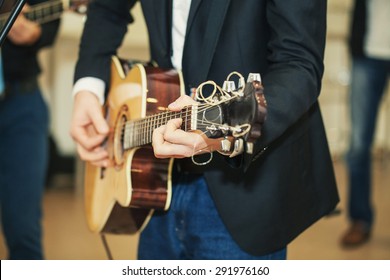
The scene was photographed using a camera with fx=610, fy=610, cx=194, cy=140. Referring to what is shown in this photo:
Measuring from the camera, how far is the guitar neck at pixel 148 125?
1.03 metres

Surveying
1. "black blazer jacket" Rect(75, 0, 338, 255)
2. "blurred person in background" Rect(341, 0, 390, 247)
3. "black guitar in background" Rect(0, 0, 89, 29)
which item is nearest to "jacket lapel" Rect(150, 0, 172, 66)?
"black blazer jacket" Rect(75, 0, 338, 255)

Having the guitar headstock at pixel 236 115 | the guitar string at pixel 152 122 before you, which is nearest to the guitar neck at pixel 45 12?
the guitar string at pixel 152 122

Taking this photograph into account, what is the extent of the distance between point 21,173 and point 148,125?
3.59 feet

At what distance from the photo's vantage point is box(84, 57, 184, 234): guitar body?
51.3 inches

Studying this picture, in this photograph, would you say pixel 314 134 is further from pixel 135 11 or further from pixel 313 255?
pixel 135 11

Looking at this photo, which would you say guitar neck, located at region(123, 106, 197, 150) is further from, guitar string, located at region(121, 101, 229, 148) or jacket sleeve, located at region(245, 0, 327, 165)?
jacket sleeve, located at region(245, 0, 327, 165)

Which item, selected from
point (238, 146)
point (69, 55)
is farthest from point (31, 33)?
point (69, 55)

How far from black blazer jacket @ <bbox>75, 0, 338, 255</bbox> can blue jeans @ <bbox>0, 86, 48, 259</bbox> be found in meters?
0.98

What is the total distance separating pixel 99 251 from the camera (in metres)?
3.15

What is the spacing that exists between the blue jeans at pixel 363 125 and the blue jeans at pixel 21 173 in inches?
68.1

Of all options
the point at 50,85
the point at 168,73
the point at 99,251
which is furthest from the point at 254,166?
the point at 50,85

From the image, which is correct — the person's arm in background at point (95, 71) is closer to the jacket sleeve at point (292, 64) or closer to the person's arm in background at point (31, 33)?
the jacket sleeve at point (292, 64)

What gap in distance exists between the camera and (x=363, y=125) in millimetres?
3248
